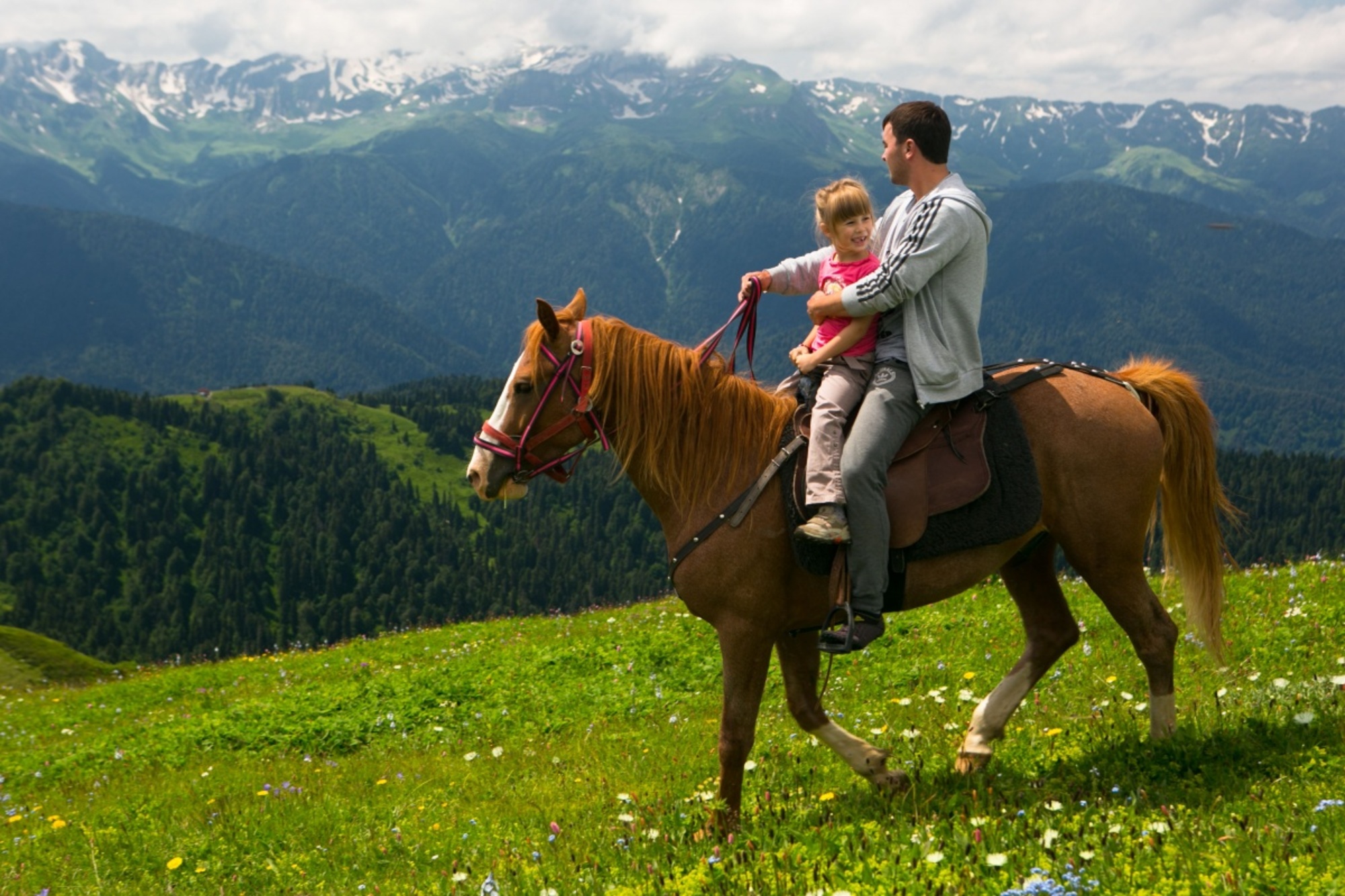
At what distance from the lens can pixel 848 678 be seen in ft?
39.9

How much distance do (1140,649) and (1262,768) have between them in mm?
1303

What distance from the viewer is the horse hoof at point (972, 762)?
7.50 meters

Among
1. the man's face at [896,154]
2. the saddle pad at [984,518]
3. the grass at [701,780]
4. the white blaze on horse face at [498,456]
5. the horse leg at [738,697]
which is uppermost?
the man's face at [896,154]

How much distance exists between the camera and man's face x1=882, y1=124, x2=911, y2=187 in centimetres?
728

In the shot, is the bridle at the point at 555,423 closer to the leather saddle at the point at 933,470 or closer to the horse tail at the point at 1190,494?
the leather saddle at the point at 933,470

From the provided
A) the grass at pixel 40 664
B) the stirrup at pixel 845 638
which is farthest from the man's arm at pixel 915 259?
the grass at pixel 40 664

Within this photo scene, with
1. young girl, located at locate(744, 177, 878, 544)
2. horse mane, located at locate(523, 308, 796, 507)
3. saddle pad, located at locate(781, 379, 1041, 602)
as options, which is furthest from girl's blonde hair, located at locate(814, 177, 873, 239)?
saddle pad, located at locate(781, 379, 1041, 602)

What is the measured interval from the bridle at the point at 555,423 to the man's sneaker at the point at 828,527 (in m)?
1.69

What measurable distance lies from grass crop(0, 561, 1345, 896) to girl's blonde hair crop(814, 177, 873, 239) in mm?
3923

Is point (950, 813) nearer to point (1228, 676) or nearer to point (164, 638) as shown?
point (1228, 676)

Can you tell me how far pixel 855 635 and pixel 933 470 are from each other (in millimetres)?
1336

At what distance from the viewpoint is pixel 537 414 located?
24.2ft

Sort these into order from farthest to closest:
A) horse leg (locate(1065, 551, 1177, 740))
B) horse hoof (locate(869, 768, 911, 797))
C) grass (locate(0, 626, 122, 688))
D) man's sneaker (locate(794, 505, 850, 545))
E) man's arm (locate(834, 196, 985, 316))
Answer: grass (locate(0, 626, 122, 688)) → horse leg (locate(1065, 551, 1177, 740)) → horse hoof (locate(869, 768, 911, 797)) → man's arm (locate(834, 196, 985, 316)) → man's sneaker (locate(794, 505, 850, 545))

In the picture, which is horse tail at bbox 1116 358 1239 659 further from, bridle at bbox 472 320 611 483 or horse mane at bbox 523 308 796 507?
bridle at bbox 472 320 611 483
